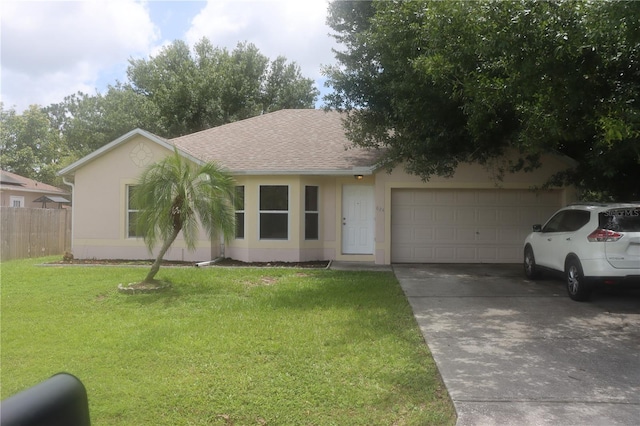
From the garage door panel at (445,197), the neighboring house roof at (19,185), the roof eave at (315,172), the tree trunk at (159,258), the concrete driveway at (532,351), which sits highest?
the neighboring house roof at (19,185)

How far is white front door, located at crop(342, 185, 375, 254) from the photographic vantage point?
14000 millimetres

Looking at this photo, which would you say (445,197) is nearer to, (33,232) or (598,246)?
(598,246)

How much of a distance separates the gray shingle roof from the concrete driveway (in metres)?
5.15

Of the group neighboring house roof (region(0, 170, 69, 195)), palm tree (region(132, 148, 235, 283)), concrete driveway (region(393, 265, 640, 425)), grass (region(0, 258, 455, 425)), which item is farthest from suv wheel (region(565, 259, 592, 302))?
neighboring house roof (region(0, 170, 69, 195))

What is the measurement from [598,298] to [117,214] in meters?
12.6

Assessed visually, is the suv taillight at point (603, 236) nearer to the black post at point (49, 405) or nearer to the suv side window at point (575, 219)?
the suv side window at point (575, 219)

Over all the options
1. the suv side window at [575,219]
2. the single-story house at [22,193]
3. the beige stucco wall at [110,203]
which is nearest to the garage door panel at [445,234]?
the suv side window at [575,219]

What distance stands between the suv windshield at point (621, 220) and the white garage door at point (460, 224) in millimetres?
5634

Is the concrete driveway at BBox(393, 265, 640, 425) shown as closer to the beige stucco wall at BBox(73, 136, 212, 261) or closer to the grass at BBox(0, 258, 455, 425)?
the grass at BBox(0, 258, 455, 425)

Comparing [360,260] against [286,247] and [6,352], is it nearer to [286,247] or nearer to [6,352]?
[286,247]

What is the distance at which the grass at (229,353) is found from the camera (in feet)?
13.8

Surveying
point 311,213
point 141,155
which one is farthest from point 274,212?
point 141,155

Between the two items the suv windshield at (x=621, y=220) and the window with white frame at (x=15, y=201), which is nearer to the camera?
the suv windshield at (x=621, y=220)

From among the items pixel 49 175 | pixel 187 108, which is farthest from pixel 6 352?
pixel 49 175
